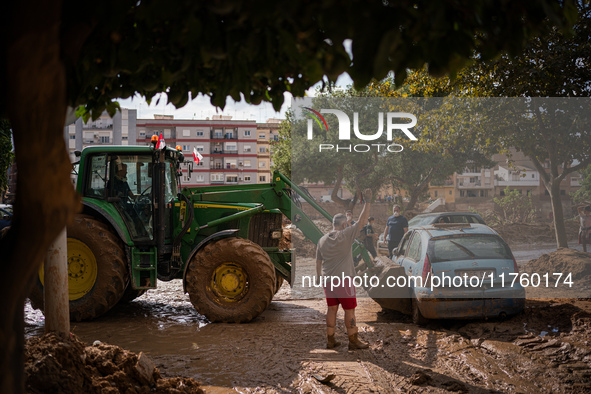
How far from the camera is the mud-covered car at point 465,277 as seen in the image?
24.0 feet

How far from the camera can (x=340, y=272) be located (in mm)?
6750

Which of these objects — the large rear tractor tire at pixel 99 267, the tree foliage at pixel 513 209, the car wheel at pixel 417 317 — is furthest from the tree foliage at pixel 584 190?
Result: the large rear tractor tire at pixel 99 267

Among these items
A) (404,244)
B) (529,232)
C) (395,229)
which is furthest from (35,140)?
(529,232)

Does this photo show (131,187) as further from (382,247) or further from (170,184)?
(382,247)

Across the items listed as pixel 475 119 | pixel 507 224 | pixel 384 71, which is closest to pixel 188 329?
pixel 384 71

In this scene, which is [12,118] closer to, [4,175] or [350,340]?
[350,340]

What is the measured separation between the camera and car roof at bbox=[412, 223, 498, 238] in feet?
25.2

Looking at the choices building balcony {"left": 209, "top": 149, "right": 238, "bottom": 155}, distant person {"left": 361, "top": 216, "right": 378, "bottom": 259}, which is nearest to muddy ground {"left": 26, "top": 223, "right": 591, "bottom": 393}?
distant person {"left": 361, "top": 216, "right": 378, "bottom": 259}

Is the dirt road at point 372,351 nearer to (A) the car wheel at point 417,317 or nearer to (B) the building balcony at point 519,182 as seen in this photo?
(A) the car wheel at point 417,317

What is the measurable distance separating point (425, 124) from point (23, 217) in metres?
10.9

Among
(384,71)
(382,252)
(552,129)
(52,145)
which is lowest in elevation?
(382,252)

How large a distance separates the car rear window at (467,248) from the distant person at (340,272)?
1447 mm

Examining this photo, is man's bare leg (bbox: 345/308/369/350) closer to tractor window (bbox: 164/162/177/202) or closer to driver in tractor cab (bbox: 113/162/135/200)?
tractor window (bbox: 164/162/177/202)

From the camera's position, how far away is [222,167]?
74812 mm
